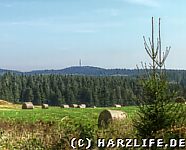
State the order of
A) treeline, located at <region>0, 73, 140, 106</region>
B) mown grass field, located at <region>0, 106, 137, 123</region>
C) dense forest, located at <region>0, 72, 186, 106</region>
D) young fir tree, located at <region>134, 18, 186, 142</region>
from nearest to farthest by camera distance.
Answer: young fir tree, located at <region>134, 18, 186, 142</region> → mown grass field, located at <region>0, 106, 137, 123</region> → dense forest, located at <region>0, 72, 186, 106</region> → treeline, located at <region>0, 73, 140, 106</region>

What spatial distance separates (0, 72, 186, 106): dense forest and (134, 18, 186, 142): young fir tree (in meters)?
93.7

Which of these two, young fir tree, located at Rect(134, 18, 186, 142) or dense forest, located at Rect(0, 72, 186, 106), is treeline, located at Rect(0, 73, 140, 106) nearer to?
dense forest, located at Rect(0, 72, 186, 106)

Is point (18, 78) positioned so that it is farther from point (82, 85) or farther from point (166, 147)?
point (166, 147)

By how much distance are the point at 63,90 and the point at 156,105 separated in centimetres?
10227

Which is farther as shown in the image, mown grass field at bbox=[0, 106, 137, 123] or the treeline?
the treeline

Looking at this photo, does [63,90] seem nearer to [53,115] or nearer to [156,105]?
[53,115]

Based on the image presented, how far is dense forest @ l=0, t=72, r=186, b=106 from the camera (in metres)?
109

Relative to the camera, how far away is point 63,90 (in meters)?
114

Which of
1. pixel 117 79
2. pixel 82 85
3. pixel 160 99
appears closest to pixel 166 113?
pixel 160 99

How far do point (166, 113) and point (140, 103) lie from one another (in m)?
0.71

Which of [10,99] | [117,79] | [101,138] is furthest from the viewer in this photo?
[117,79]

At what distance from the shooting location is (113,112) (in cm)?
2175

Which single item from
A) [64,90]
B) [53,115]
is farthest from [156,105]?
[64,90]

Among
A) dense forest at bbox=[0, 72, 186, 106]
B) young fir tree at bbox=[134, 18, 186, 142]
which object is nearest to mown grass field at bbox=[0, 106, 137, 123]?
young fir tree at bbox=[134, 18, 186, 142]
